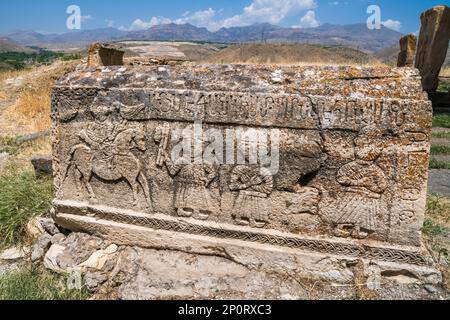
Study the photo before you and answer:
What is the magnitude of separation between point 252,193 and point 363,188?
0.87 meters

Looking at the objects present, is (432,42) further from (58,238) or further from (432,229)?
(58,238)

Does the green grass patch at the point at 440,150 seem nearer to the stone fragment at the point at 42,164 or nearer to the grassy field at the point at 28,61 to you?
the stone fragment at the point at 42,164

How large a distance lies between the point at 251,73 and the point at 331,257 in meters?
1.64

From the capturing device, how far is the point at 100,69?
140 inches

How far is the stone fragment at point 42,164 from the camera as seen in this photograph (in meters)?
5.29

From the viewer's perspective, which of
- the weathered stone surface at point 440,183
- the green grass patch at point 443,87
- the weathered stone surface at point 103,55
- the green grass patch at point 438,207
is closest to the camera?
the weathered stone surface at point 103,55

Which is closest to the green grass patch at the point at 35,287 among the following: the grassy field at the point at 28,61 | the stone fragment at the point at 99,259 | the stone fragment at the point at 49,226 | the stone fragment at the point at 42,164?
the stone fragment at the point at 99,259

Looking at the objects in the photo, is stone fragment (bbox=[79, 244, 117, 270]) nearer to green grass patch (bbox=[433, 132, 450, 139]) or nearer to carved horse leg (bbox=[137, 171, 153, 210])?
carved horse leg (bbox=[137, 171, 153, 210])

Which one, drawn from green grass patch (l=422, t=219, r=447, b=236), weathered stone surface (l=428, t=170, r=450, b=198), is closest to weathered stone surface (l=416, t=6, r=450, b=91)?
weathered stone surface (l=428, t=170, r=450, b=198)

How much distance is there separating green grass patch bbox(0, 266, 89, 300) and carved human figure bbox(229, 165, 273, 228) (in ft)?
4.76

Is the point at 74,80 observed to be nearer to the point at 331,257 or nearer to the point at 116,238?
the point at 116,238

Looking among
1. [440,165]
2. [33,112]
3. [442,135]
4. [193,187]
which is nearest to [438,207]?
[440,165]

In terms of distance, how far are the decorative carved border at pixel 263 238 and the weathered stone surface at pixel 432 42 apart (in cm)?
995

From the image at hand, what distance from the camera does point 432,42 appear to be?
1102cm
